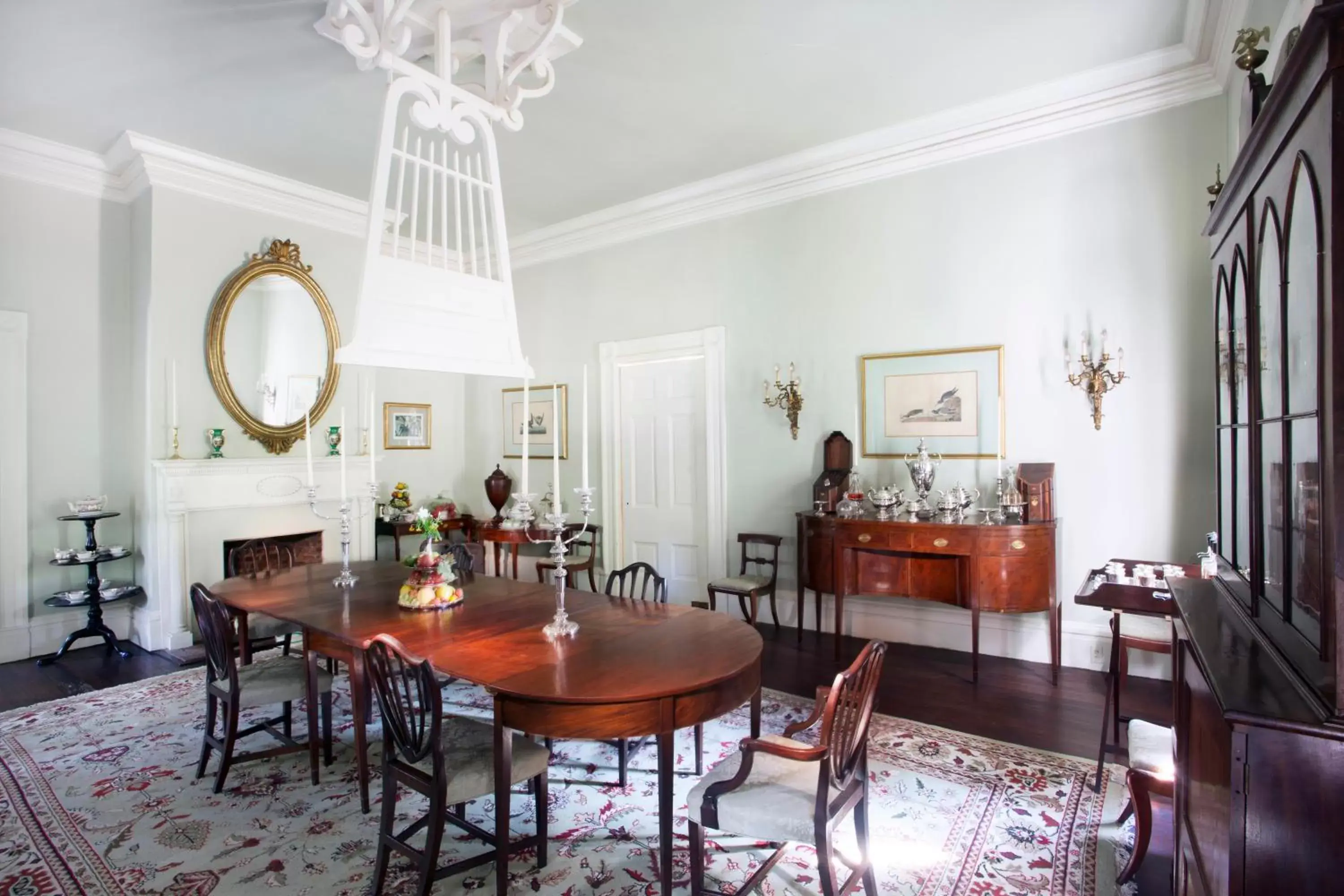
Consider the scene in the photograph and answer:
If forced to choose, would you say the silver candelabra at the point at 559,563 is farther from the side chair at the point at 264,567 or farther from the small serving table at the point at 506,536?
the small serving table at the point at 506,536

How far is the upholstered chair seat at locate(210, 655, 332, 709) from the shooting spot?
2850 mm

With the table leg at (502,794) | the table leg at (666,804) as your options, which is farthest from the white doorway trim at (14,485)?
the table leg at (666,804)

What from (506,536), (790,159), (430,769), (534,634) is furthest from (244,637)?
(790,159)

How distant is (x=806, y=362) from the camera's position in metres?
4.99

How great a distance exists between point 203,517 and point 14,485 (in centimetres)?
112

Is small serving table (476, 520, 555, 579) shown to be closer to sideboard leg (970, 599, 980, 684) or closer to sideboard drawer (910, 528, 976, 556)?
sideboard drawer (910, 528, 976, 556)

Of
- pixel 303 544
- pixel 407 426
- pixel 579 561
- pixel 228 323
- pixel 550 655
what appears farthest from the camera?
pixel 407 426

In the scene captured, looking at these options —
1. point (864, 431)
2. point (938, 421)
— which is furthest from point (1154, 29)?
point (864, 431)

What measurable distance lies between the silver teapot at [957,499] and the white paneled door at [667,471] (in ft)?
6.41

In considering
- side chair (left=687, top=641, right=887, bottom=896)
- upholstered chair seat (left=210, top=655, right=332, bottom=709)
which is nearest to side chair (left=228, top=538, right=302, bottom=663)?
upholstered chair seat (left=210, top=655, right=332, bottom=709)

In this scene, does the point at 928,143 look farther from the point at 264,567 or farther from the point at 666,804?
the point at 264,567

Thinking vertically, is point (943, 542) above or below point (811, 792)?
above

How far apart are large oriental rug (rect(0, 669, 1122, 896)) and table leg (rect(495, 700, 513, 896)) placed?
0.69ft

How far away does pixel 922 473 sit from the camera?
14.0 ft
